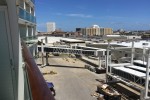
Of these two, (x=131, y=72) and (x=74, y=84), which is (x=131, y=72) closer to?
(x=131, y=72)

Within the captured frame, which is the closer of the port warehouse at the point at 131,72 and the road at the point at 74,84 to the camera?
the road at the point at 74,84

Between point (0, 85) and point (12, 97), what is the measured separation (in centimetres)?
44

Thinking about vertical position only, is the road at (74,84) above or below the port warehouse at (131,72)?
below

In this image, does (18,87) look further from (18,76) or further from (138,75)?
(138,75)

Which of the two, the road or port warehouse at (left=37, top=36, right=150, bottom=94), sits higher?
port warehouse at (left=37, top=36, right=150, bottom=94)

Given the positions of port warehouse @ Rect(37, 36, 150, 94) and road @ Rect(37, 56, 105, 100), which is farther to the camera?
port warehouse @ Rect(37, 36, 150, 94)

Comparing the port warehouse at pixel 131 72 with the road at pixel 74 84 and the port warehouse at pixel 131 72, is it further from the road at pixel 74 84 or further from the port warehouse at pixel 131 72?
the road at pixel 74 84

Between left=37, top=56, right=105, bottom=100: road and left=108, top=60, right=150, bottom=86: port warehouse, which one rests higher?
left=108, top=60, right=150, bottom=86: port warehouse

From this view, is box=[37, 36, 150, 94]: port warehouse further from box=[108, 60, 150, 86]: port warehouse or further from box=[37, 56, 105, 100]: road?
box=[37, 56, 105, 100]: road

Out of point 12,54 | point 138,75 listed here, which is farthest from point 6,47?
point 138,75

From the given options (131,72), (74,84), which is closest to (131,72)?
(131,72)

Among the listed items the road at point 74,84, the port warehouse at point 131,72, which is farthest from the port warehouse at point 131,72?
the road at point 74,84

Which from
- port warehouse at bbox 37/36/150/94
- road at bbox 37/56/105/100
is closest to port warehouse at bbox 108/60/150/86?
port warehouse at bbox 37/36/150/94

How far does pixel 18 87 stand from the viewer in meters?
5.28
